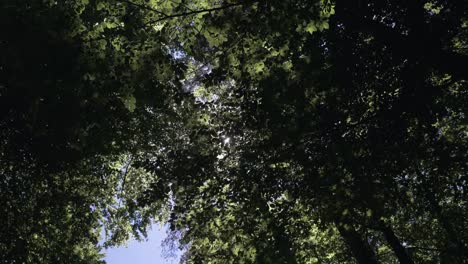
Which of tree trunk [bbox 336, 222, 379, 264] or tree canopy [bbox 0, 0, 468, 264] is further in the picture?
tree trunk [bbox 336, 222, 379, 264]

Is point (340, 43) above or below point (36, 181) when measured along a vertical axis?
below

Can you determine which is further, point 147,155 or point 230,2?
point 147,155

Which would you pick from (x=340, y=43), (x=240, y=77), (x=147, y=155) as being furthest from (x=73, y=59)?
(x=147, y=155)

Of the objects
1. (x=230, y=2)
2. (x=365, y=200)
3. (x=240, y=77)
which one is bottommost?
(x=365, y=200)

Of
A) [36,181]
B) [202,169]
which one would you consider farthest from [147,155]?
[202,169]

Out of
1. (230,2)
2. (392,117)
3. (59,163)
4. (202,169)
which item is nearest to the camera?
(230,2)

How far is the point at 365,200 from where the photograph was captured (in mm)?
8023

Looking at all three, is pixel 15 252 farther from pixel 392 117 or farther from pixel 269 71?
pixel 392 117

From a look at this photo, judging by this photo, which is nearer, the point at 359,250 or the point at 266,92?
the point at 266,92

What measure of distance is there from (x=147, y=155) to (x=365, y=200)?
12.5m

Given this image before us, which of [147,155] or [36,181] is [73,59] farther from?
[147,155]

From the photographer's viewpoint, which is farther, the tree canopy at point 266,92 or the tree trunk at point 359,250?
the tree trunk at point 359,250

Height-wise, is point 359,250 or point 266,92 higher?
point 266,92

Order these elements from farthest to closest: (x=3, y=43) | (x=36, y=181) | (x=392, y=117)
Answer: (x=36, y=181) → (x=392, y=117) → (x=3, y=43)
